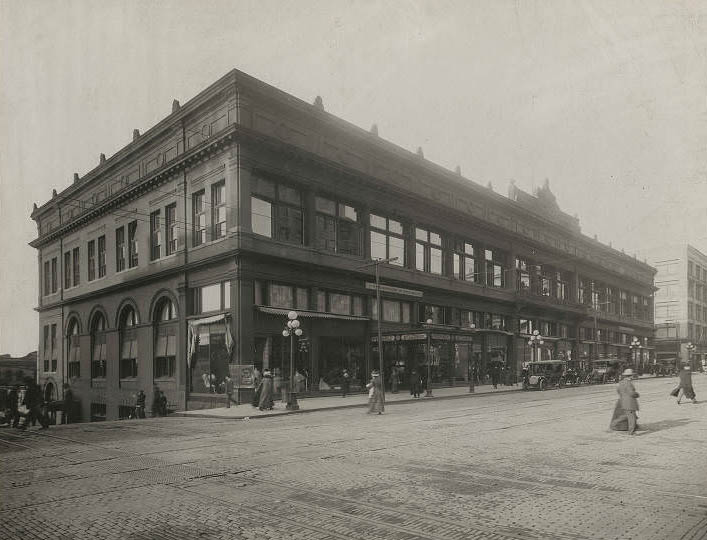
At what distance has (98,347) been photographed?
41062 millimetres

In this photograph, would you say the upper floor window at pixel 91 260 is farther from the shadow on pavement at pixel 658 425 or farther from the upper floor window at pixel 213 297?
the shadow on pavement at pixel 658 425

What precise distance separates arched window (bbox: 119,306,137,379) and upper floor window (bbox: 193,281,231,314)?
7.49 meters

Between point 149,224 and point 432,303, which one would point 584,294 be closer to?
point 432,303

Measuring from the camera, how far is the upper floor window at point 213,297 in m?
29.4

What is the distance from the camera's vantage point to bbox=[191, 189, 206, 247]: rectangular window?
103ft

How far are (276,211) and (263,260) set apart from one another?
2868 mm

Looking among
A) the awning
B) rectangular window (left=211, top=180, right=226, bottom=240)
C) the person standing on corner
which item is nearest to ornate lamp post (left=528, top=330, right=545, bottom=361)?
the awning

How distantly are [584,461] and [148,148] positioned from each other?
31059 millimetres

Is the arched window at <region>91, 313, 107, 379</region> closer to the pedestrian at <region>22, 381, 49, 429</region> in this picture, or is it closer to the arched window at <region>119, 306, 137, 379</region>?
the arched window at <region>119, 306, 137, 379</region>

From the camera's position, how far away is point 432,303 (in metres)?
41.3

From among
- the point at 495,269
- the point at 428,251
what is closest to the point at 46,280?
the point at 428,251

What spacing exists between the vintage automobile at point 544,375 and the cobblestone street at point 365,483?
21858mm

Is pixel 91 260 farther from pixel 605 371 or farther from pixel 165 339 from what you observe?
pixel 605 371

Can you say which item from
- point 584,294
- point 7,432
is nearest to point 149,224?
point 7,432
